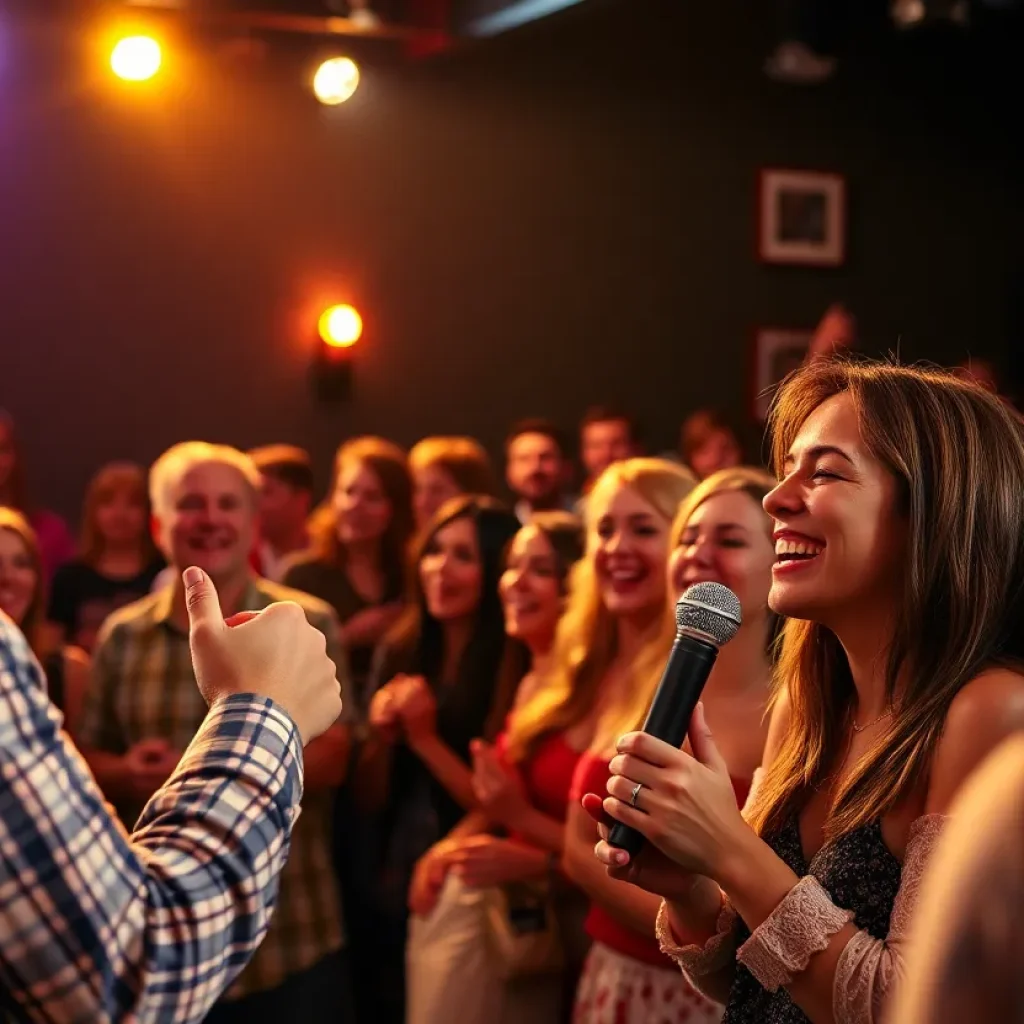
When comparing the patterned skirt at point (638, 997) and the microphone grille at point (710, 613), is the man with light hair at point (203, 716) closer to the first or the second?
the patterned skirt at point (638, 997)

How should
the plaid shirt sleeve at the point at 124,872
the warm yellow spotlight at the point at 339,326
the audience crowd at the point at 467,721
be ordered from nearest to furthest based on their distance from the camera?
the plaid shirt sleeve at the point at 124,872 < the audience crowd at the point at 467,721 < the warm yellow spotlight at the point at 339,326

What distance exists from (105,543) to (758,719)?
3345 millimetres

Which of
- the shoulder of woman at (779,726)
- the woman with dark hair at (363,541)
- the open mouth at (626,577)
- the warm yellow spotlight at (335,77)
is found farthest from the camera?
the warm yellow spotlight at (335,77)

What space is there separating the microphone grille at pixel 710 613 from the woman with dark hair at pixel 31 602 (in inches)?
87.5

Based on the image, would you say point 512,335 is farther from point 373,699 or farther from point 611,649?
point 611,649

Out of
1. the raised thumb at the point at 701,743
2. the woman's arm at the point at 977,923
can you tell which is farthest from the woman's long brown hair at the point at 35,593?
the woman's arm at the point at 977,923

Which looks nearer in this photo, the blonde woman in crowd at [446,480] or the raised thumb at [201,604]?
the raised thumb at [201,604]

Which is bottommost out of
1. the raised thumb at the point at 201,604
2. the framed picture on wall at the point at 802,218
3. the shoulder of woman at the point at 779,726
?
the shoulder of woman at the point at 779,726

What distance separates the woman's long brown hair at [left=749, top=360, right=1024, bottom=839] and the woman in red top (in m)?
0.86

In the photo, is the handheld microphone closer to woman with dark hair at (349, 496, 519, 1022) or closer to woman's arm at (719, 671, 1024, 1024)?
woman's arm at (719, 671, 1024, 1024)

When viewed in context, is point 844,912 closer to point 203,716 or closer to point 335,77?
point 203,716

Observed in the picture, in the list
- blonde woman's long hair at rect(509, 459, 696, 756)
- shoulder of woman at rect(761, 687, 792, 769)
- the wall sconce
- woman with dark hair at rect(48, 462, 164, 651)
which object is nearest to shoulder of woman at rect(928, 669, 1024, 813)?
shoulder of woman at rect(761, 687, 792, 769)

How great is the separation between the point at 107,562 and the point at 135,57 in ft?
8.69

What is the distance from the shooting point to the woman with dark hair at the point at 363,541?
474cm
